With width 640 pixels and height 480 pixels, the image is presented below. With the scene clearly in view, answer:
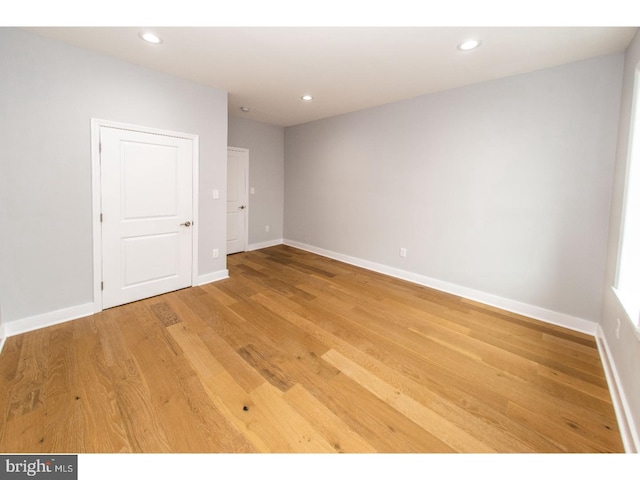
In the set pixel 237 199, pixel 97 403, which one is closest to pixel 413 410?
pixel 97 403

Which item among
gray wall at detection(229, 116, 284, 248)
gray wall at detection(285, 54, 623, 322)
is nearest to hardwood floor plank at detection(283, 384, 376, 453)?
gray wall at detection(285, 54, 623, 322)

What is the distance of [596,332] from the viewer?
2.54 meters

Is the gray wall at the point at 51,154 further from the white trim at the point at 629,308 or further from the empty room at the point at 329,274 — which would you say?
the white trim at the point at 629,308

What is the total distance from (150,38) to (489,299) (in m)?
4.32

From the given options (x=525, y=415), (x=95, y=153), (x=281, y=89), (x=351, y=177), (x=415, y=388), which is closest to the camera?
(x=525, y=415)

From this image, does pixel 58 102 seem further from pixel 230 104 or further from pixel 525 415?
pixel 525 415

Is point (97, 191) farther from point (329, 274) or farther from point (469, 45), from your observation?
point (469, 45)

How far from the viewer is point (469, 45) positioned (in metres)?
2.31

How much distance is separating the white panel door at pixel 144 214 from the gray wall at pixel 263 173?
2.02 meters

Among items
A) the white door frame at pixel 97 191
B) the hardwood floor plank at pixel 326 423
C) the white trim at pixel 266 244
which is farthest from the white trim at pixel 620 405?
the white trim at pixel 266 244

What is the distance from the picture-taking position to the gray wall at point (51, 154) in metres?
2.23

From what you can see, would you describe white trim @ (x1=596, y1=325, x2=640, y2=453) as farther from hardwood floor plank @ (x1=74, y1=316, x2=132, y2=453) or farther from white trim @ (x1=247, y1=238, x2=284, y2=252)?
white trim @ (x1=247, y1=238, x2=284, y2=252)
